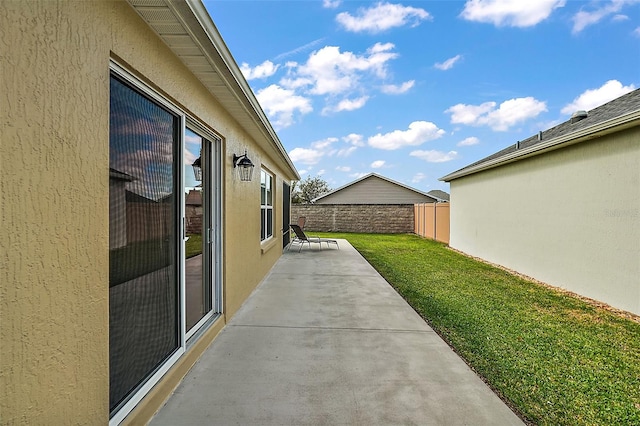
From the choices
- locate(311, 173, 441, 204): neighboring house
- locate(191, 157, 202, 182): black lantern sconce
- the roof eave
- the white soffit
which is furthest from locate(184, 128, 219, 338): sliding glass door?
locate(311, 173, 441, 204): neighboring house

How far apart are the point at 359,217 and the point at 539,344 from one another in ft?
58.2

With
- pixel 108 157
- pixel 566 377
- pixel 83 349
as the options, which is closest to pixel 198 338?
pixel 83 349

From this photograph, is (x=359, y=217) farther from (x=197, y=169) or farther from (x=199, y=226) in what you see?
(x=197, y=169)

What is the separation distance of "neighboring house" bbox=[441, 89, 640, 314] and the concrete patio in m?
3.74

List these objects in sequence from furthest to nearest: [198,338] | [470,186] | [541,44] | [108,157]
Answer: [470,186]
[541,44]
[198,338]
[108,157]

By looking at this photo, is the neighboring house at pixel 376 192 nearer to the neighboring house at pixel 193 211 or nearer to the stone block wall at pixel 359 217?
the stone block wall at pixel 359 217

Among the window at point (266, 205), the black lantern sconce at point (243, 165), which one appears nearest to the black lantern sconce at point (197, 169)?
the black lantern sconce at point (243, 165)

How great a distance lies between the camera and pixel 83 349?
66.2 inches

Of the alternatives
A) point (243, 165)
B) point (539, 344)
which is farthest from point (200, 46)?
point (539, 344)

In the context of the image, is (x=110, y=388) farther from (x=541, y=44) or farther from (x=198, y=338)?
(x=541, y=44)

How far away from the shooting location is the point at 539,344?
12.7ft

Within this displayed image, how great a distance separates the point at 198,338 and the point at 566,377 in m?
3.49

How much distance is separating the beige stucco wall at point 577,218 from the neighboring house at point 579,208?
16mm

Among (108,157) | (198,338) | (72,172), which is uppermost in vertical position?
(108,157)
